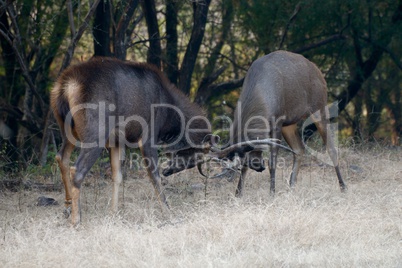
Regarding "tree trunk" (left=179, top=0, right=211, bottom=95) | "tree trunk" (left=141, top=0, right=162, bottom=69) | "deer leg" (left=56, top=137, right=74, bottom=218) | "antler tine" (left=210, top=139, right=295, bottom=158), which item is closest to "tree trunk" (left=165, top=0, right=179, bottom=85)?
"tree trunk" (left=141, top=0, right=162, bottom=69)

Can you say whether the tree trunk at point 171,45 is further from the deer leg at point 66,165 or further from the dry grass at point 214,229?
the deer leg at point 66,165

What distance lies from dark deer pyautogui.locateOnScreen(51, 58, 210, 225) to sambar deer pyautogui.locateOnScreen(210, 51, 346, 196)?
535 mm

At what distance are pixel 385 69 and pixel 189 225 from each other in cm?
1036

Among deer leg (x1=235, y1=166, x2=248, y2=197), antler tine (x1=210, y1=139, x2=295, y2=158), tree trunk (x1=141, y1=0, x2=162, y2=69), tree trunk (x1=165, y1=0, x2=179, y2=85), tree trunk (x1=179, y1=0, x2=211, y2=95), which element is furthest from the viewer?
tree trunk (x1=165, y1=0, x2=179, y2=85)

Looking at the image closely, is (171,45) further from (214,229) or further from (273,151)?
(214,229)

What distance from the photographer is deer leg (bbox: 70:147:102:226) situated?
8.32 m

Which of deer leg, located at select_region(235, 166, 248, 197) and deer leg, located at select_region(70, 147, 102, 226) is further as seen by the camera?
deer leg, located at select_region(235, 166, 248, 197)

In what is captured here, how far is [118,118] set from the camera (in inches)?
345

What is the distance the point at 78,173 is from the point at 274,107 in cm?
290

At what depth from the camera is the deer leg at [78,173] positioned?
832 cm

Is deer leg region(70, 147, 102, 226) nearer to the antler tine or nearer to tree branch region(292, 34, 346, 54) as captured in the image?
the antler tine

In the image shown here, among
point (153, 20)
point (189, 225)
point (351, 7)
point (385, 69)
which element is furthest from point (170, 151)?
point (385, 69)

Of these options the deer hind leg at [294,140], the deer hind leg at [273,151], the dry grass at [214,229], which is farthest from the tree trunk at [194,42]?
the deer hind leg at [273,151]

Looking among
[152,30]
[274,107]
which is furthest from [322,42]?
[274,107]
